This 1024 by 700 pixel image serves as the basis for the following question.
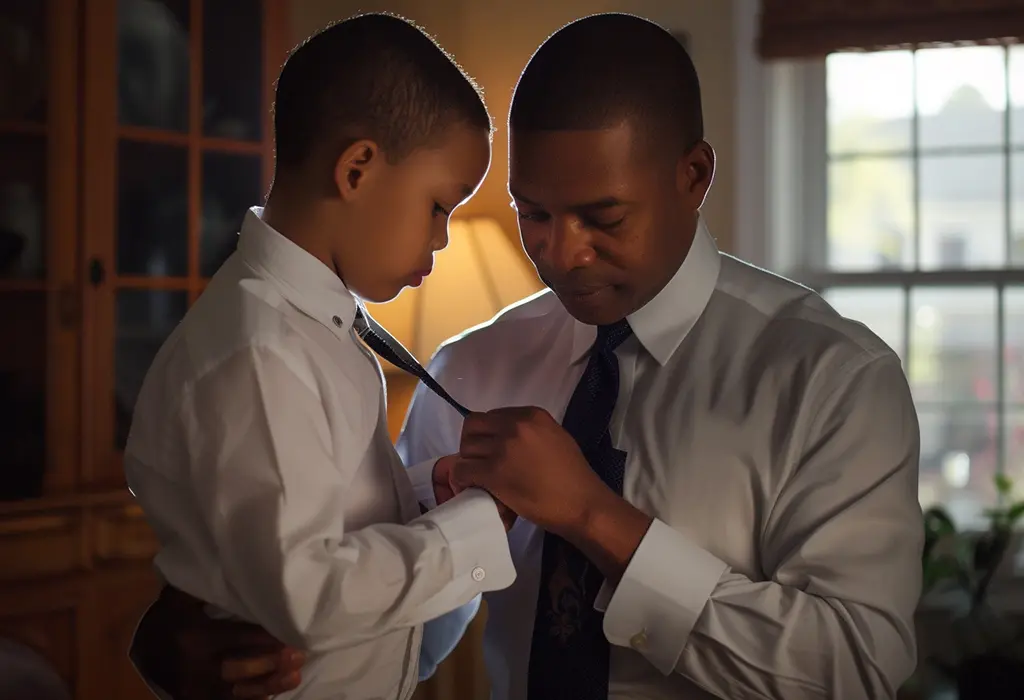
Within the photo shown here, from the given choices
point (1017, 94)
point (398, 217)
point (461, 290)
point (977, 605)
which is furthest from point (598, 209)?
point (1017, 94)

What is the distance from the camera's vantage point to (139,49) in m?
2.99

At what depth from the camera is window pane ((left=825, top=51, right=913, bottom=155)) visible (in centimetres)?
326

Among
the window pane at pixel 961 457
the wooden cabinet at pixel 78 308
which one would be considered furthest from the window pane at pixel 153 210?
the window pane at pixel 961 457

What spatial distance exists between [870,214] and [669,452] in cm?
218

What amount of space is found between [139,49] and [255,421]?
2.27 m

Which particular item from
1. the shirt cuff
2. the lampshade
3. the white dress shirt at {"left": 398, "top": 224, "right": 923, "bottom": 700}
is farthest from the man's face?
the lampshade

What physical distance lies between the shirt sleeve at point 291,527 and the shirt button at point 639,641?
0.26 m

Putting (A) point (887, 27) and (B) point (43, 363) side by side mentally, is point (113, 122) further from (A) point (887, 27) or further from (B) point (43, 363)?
(A) point (887, 27)

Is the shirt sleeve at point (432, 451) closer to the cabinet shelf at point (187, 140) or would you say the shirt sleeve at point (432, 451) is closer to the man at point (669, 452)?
the man at point (669, 452)

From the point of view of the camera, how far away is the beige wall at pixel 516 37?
3205 mm

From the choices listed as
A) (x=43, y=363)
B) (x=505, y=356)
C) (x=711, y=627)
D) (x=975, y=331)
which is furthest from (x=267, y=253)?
(x=975, y=331)

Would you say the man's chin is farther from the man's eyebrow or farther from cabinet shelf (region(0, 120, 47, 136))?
cabinet shelf (region(0, 120, 47, 136))

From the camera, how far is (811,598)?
124 cm

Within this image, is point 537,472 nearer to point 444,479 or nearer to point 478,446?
point 478,446
